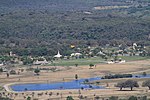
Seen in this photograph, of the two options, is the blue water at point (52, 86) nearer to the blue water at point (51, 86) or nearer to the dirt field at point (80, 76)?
the blue water at point (51, 86)

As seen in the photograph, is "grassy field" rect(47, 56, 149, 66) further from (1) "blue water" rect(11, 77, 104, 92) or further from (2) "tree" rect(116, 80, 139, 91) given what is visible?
(2) "tree" rect(116, 80, 139, 91)

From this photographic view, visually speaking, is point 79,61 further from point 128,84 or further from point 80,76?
point 128,84

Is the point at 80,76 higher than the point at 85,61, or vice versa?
the point at 80,76

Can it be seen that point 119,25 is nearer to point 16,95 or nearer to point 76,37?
point 76,37

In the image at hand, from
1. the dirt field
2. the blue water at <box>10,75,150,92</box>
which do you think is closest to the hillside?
the dirt field

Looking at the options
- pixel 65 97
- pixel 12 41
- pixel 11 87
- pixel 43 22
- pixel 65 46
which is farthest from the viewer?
pixel 43 22

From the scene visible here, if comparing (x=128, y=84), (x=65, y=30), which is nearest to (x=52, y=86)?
(x=128, y=84)

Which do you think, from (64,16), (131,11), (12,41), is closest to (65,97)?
(12,41)

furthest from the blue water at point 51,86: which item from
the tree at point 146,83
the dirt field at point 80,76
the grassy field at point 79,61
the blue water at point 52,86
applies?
the grassy field at point 79,61

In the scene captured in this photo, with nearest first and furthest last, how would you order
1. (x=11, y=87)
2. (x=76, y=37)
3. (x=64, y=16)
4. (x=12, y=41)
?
1. (x=11, y=87)
2. (x=12, y=41)
3. (x=76, y=37)
4. (x=64, y=16)
